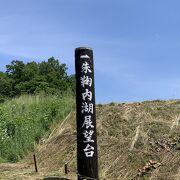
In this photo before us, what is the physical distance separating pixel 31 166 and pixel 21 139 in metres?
1.52

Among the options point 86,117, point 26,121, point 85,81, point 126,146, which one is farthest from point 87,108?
point 26,121

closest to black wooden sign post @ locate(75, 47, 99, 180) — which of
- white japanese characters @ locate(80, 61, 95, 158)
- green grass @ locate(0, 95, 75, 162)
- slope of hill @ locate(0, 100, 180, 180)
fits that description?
white japanese characters @ locate(80, 61, 95, 158)

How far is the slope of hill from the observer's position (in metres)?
7.57

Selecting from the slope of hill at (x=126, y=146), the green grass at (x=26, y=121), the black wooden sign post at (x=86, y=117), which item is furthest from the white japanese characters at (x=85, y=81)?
the green grass at (x=26, y=121)

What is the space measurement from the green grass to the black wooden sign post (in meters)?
3.76

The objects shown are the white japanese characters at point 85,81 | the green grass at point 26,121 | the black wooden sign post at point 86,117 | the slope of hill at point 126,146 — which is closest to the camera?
the black wooden sign post at point 86,117

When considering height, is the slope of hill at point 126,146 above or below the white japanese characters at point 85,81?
below

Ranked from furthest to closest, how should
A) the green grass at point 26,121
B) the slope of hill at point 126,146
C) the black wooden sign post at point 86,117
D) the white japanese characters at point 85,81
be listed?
the green grass at point 26,121
the slope of hill at point 126,146
the white japanese characters at point 85,81
the black wooden sign post at point 86,117

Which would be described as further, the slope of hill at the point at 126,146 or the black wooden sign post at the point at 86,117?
Result: the slope of hill at the point at 126,146

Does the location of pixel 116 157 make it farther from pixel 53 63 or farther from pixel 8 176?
pixel 53 63

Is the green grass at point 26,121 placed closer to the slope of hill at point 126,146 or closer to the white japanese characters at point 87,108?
the slope of hill at point 126,146

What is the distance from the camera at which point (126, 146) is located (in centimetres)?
Result: 830

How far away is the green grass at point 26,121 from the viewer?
33.4 ft

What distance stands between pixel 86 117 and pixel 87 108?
135 millimetres
